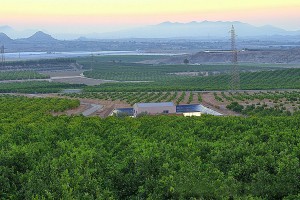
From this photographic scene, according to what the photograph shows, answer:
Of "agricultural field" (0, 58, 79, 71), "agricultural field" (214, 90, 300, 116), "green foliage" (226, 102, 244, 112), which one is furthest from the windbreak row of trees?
"agricultural field" (0, 58, 79, 71)

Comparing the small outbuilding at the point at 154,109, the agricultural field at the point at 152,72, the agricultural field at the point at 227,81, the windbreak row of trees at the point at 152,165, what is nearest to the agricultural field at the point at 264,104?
the small outbuilding at the point at 154,109

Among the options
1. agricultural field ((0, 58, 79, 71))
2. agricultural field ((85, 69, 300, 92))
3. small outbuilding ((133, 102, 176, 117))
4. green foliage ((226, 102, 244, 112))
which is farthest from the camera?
agricultural field ((0, 58, 79, 71))

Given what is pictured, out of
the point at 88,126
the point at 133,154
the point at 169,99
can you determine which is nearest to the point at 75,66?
the point at 169,99

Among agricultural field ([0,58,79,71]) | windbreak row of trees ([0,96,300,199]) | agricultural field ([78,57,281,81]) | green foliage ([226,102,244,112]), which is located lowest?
green foliage ([226,102,244,112])

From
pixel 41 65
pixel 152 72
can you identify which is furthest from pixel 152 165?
pixel 41 65

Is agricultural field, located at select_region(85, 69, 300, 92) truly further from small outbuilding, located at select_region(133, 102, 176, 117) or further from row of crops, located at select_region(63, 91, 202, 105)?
small outbuilding, located at select_region(133, 102, 176, 117)

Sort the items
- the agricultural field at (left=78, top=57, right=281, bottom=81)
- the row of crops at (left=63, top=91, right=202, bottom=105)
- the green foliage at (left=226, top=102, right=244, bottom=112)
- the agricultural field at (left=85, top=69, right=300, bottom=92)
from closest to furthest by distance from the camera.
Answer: the green foliage at (left=226, top=102, right=244, bottom=112), the row of crops at (left=63, top=91, right=202, bottom=105), the agricultural field at (left=85, top=69, right=300, bottom=92), the agricultural field at (left=78, top=57, right=281, bottom=81)

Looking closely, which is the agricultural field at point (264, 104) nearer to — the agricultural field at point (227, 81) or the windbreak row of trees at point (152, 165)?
the windbreak row of trees at point (152, 165)

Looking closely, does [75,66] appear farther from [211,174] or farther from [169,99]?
[211,174]
